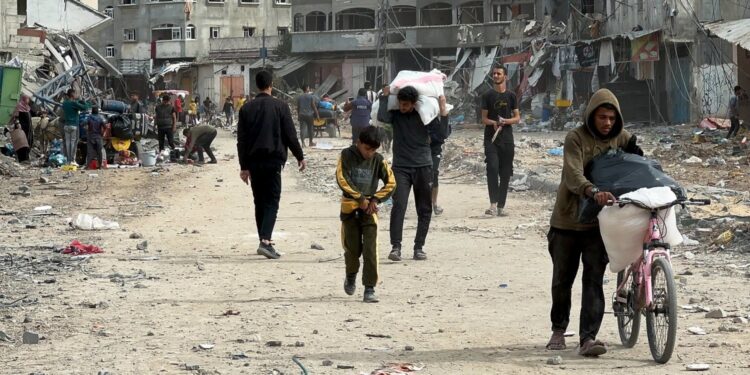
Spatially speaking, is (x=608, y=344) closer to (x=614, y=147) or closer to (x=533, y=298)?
(x=614, y=147)

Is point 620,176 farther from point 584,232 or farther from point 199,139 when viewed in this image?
point 199,139

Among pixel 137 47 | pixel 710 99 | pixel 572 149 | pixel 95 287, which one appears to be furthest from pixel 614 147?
pixel 137 47

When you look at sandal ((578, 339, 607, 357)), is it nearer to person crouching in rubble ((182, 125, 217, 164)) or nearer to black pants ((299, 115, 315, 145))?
person crouching in rubble ((182, 125, 217, 164))

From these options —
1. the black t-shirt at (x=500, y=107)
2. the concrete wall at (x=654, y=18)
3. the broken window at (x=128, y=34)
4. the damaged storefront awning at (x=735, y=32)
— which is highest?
the broken window at (x=128, y=34)

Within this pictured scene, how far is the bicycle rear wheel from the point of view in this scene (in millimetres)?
6843

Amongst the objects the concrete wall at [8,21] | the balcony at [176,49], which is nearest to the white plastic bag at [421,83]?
the concrete wall at [8,21]

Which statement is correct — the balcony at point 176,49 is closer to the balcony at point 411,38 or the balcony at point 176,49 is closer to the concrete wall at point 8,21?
the balcony at point 411,38

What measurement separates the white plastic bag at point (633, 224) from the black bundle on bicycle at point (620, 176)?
0.17ft

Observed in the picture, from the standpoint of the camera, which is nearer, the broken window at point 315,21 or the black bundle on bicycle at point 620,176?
the black bundle on bicycle at point 620,176

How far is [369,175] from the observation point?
9.04m

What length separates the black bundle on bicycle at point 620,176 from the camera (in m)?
6.51

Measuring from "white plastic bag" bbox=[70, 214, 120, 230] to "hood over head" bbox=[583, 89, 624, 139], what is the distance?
877 cm

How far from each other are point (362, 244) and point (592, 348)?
269 cm

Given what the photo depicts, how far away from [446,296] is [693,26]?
1306 inches
